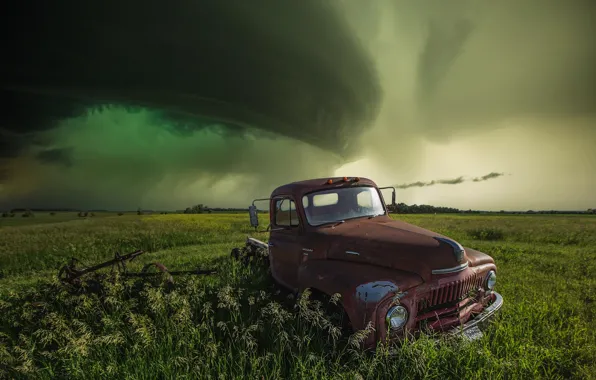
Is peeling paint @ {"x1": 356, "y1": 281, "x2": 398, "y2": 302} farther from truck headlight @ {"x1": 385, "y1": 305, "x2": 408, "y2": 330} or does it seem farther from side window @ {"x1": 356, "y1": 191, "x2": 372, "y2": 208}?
side window @ {"x1": 356, "y1": 191, "x2": 372, "y2": 208}

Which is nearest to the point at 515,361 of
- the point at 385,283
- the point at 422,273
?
the point at 422,273

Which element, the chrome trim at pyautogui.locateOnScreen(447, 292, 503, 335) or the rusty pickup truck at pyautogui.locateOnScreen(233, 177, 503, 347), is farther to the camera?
the chrome trim at pyautogui.locateOnScreen(447, 292, 503, 335)

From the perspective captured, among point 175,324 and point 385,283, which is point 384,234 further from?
point 175,324

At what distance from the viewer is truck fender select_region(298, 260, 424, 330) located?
3.27m

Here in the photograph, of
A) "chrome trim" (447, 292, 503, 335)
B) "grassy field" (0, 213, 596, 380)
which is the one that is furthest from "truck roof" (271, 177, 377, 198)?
"chrome trim" (447, 292, 503, 335)

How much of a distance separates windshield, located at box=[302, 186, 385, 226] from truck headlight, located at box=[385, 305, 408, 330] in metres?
1.98

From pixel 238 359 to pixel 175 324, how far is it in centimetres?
104

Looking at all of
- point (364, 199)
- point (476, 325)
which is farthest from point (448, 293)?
point (364, 199)

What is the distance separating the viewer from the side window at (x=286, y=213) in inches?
210

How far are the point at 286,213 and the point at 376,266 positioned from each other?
214 centimetres

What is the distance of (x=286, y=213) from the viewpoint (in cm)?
557

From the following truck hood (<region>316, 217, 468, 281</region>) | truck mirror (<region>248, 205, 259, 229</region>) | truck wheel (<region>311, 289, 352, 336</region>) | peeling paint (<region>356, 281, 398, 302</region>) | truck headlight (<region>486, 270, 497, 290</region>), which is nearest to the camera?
peeling paint (<region>356, 281, 398, 302</region>)

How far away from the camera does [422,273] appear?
360 cm

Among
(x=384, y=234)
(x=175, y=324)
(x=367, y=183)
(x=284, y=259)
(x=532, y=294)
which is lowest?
(x=532, y=294)
